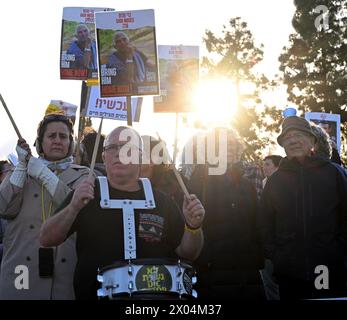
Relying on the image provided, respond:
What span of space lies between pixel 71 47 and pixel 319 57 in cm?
2549

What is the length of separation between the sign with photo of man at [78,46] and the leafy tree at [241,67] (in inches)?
1098

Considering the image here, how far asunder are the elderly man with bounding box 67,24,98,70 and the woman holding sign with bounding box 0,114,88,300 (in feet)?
9.38

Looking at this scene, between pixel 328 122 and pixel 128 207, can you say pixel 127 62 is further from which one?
pixel 328 122

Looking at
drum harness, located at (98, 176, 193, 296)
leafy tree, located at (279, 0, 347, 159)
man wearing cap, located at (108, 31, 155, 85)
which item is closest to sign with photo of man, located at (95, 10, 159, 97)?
man wearing cap, located at (108, 31, 155, 85)

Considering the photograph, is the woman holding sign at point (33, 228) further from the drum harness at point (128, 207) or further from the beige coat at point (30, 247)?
the drum harness at point (128, 207)

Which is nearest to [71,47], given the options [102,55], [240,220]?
[102,55]

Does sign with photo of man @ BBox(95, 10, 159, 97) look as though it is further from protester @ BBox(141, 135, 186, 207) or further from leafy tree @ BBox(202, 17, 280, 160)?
leafy tree @ BBox(202, 17, 280, 160)

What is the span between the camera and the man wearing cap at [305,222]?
495 centimetres

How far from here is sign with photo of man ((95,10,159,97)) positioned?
19.4 ft

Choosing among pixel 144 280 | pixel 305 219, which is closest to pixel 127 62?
pixel 305 219

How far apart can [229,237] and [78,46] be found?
3.40 m

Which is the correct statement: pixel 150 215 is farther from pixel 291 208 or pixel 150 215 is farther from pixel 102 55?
pixel 102 55

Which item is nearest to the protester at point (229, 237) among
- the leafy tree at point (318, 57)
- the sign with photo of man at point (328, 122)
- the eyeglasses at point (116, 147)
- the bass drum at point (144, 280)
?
the eyeglasses at point (116, 147)

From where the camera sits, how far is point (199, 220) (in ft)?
13.8
